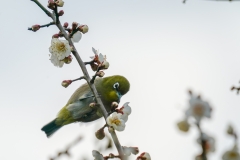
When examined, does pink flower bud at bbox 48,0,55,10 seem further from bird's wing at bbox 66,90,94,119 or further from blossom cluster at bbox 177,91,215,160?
bird's wing at bbox 66,90,94,119

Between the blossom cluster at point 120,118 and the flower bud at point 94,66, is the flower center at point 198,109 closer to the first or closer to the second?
the blossom cluster at point 120,118

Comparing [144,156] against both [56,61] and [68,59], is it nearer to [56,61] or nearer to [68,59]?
[68,59]

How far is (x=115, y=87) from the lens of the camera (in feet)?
26.1

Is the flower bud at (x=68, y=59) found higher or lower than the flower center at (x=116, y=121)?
higher

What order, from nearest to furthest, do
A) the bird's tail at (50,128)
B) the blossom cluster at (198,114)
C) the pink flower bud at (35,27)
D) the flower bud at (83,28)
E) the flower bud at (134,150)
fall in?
1. the blossom cluster at (198,114)
2. the flower bud at (134,150)
3. the pink flower bud at (35,27)
4. the flower bud at (83,28)
5. the bird's tail at (50,128)

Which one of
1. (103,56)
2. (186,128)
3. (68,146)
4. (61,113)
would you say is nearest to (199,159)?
(186,128)

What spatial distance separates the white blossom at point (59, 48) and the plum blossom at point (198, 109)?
6.01 ft

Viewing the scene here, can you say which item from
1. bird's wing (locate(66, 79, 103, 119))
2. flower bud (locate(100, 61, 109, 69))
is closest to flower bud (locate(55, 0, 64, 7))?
flower bud (locate(100, 61, 109, 69))

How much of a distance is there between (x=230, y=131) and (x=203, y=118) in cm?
27

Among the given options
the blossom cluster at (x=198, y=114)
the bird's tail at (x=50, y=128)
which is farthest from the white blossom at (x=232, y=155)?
the bird's tail at (x=50, y=128)

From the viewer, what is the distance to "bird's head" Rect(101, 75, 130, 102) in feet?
25.6

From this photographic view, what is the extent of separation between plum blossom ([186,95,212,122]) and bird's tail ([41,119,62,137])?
6.66m

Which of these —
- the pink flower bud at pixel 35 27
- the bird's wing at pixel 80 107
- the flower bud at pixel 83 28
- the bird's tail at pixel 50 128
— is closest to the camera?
the pink flower bud at pixel 35 27

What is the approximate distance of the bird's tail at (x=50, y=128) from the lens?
796cm
